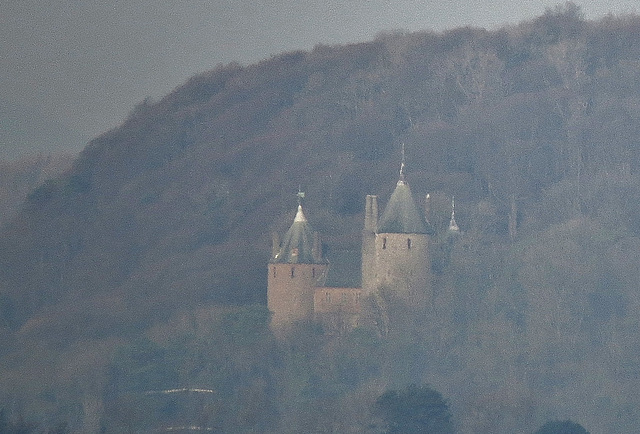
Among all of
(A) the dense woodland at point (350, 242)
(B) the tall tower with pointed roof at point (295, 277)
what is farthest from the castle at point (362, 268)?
(A) the dense woodland at point (350, 242)

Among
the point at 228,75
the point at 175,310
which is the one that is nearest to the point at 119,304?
the point at 175,310

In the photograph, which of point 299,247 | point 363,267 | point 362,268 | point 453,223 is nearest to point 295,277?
point 299,247

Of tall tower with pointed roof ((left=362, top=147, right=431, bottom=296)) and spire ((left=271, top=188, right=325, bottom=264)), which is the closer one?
tall tower with pointed roof ((left=362, top=147, right=431, bottom=296))

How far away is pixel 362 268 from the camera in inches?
3098

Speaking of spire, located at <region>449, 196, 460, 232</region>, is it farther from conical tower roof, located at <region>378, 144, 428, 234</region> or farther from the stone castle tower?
conical tower roof, located at <region>378, 144, 428, 234</region>

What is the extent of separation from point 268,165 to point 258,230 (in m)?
13.7

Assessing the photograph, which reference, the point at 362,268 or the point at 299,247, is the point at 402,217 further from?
the point at 299,247

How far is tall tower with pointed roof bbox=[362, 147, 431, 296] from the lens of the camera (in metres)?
77.5

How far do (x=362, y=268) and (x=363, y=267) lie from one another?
19 cm

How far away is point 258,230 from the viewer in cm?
10288

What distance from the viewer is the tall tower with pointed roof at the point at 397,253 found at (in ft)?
254

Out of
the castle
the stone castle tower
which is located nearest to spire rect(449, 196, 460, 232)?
the castle

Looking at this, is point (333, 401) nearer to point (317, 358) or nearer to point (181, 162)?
point (317, 358)

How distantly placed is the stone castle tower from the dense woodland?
93cm
